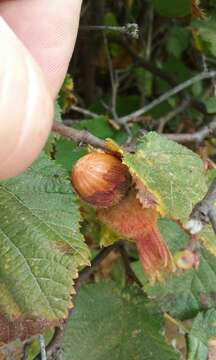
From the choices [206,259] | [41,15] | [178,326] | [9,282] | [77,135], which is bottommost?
[178,326]

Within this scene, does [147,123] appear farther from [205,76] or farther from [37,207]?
[37,207]

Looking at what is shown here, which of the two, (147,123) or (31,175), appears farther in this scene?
(147,123)

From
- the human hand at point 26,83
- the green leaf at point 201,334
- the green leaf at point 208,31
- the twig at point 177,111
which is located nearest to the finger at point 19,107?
the human hand at point 26,83

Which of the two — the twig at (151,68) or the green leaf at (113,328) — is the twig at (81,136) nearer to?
the green leaf at (113,328)

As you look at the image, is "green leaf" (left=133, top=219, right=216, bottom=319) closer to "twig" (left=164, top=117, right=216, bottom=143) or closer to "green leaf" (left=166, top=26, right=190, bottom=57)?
"twig" (left=164, top=117, right=216, bottom=143)

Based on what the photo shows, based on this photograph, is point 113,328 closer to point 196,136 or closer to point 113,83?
point 196,136

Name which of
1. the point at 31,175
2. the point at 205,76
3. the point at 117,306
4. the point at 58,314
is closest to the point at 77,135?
the point at 31,175
